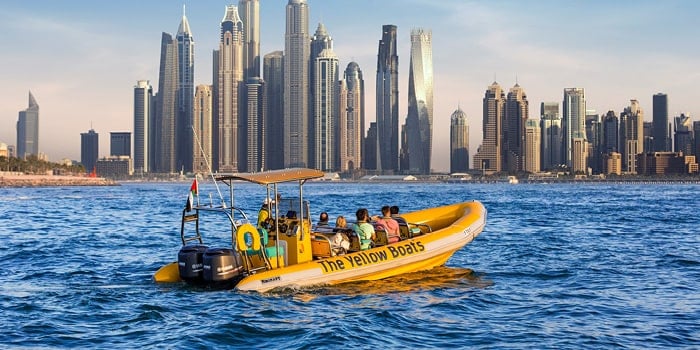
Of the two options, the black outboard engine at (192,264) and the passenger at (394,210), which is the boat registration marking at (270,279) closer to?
the black outboard engine at (192,264)

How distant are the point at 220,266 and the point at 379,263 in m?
3.25

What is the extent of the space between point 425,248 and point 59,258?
1071 cm

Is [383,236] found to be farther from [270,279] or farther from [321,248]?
[270,279]

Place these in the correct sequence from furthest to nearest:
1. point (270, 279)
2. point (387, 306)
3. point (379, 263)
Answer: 1. point (379, 263)
2. point (270, 279)
3. point (387, 306)

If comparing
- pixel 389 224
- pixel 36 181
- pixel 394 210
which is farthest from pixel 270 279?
pixel 36 181

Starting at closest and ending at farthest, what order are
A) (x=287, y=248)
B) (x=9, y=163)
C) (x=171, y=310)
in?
(x=171, y=310) → (x=287, y=248) → (x=9, y=163)

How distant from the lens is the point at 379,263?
52.0 feet

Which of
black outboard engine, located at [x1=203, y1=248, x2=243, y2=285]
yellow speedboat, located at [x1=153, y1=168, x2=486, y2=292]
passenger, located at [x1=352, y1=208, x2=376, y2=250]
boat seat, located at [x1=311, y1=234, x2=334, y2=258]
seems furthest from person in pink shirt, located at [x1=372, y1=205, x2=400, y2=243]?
black outboard engine, located at [x1=203, y1=248, x2=243, y2=285]

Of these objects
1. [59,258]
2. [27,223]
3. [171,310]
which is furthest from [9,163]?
[171,310]

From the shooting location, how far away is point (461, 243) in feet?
58.6

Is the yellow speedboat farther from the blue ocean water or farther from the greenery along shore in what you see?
the greenery along shore

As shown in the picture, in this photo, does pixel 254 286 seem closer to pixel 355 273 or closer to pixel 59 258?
pixel 355 273

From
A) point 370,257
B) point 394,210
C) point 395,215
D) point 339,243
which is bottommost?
point 370,257

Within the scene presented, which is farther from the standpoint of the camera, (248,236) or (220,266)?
(248,236)
